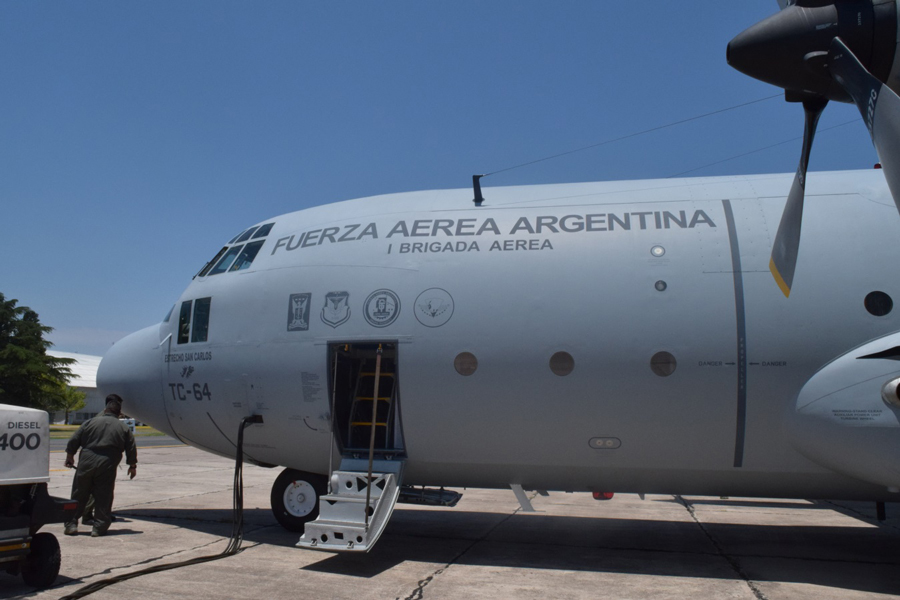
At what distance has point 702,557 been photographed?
8.81m

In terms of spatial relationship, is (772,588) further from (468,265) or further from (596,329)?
(468,265)

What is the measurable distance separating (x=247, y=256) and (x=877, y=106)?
27.4 feet

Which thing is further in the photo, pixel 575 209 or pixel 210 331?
pixel 210 331

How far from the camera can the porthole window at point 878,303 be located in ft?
25.4

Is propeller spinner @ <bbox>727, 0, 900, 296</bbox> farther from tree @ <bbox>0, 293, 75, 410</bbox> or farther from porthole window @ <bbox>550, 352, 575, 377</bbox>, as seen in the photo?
tree @ <bbox>0, 293, 75, 410</bbox>

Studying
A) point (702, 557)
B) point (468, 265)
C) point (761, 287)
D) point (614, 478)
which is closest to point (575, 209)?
point (468, 265)

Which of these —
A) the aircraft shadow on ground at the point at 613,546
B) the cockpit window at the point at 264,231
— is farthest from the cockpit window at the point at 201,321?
the aircraft shadow on ground at the point at 613,546

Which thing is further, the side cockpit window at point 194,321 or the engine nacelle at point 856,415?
the side cockpit window at point 194,321

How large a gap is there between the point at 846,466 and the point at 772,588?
1.56 m

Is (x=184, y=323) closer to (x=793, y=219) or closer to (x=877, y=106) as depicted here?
(x=793, y=219)

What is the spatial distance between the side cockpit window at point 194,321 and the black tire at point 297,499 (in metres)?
2.47

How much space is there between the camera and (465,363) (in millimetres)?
8586

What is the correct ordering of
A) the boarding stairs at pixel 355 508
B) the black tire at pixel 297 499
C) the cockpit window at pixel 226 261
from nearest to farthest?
the boarding stairs at pixel 355 508
the black tire at pixel 297 499
the cockpit window at pixel 226 261

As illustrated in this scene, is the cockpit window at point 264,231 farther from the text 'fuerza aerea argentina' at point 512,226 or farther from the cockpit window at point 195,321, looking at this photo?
the cockpit window at point 195,321
